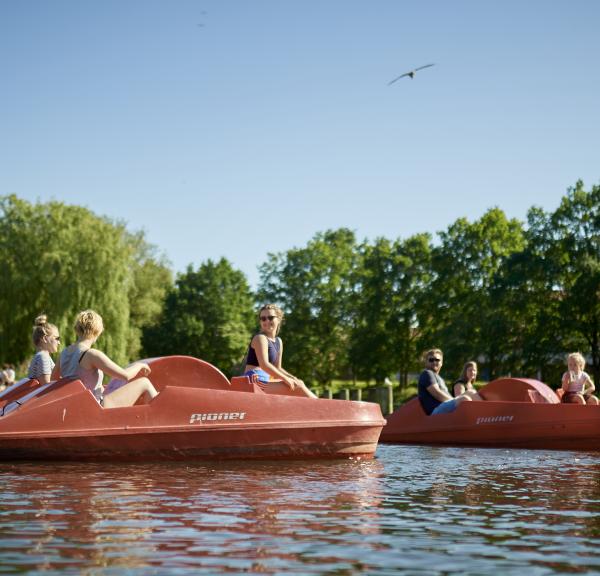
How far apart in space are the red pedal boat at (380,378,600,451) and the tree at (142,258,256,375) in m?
47.7

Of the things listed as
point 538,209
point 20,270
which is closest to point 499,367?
point 538,209

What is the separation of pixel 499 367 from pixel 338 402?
98.3 feet

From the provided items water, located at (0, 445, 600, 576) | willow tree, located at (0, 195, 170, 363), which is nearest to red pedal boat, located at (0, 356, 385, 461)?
water, located at (0, 445, 600, 576)

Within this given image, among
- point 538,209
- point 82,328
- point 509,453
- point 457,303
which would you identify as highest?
point 538,209

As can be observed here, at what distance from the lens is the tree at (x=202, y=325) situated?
208 ft

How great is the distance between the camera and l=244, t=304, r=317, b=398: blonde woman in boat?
1066cm

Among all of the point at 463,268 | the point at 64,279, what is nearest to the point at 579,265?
the point at 463,268

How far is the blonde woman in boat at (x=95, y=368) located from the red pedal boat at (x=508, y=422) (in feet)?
19.2

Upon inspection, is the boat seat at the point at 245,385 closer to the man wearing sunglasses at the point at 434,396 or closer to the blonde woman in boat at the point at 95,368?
the blonde woman in boat at the point at 95,368

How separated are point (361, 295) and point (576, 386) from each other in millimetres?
43597

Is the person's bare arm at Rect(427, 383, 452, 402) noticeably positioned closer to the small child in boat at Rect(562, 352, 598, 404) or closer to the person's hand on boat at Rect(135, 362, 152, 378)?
the small child in boat at Rect(562, 352, 598, 404)

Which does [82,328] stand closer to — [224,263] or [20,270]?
[20,270]

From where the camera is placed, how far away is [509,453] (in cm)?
1277

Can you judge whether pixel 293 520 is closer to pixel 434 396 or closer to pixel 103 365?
pixel 103 365
